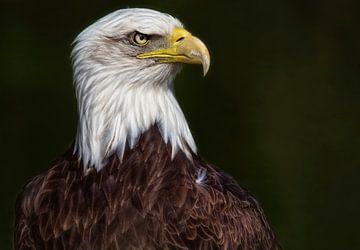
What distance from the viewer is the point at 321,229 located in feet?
39.2

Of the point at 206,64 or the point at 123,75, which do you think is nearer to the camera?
the point at 206,64

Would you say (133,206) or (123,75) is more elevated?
(123,75)

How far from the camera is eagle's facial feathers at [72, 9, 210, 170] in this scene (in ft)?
26.5

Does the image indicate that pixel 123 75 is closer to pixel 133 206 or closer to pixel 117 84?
pixel 117 84

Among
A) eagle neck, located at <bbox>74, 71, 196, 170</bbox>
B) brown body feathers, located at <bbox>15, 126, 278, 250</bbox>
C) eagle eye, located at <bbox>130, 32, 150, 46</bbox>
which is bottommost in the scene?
brown body feathers, located at <bbox>15, 126, 278, 250</bbox>

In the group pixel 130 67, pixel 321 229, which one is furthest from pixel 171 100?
pixel 321 229

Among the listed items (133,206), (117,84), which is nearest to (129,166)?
(133,206)

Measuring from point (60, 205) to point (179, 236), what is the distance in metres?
0.55

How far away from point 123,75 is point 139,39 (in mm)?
173

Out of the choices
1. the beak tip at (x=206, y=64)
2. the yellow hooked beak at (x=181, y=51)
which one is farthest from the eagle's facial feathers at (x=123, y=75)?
the beak tip at (x=206, y=64)

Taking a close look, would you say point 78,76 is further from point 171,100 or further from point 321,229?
point 321,229

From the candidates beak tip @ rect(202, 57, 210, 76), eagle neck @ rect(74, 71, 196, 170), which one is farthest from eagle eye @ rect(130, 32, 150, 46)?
beak tip @ rect(202, 57, 210, 76)

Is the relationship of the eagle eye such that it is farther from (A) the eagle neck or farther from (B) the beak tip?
(B) the beak tip

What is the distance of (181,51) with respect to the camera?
8.05m
